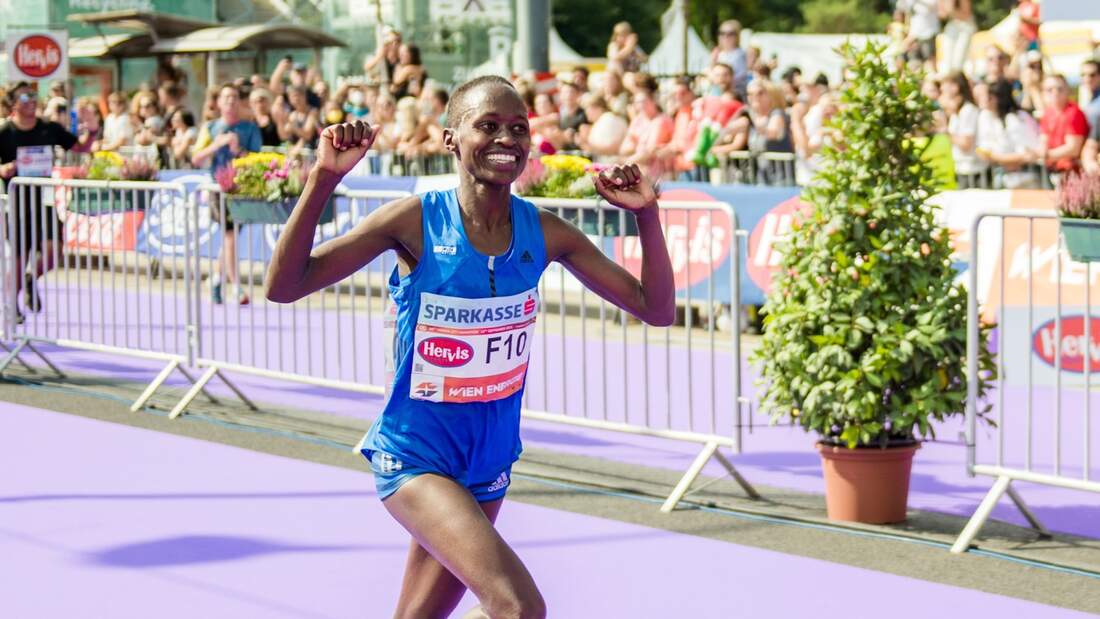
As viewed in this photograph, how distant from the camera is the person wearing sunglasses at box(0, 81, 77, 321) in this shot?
12.4 metres

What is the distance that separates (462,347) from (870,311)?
10.7ft

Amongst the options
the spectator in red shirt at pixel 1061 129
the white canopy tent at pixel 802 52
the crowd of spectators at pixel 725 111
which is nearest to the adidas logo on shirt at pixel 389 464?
the crowd of spectators at pixel 725 111

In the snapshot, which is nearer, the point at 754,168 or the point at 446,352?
the point at 446,352

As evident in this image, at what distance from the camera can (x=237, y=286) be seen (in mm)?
10844

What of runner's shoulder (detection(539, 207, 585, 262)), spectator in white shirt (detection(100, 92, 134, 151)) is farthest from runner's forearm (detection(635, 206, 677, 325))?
spectator in white shirt (detection(100, 92, 134, 151))

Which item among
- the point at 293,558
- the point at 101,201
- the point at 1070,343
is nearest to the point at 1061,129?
the point at 1070,343

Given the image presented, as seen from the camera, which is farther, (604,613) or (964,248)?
(964,248)

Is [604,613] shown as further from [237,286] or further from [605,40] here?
[605,40]

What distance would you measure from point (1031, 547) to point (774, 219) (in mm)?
6764

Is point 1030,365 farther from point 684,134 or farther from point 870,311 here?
point 684,134

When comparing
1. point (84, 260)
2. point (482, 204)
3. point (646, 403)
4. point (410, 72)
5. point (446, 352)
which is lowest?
point (646, 403)

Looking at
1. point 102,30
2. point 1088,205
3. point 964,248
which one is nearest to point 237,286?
point 964,248

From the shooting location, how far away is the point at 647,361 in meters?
8.25

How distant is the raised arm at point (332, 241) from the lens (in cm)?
384
